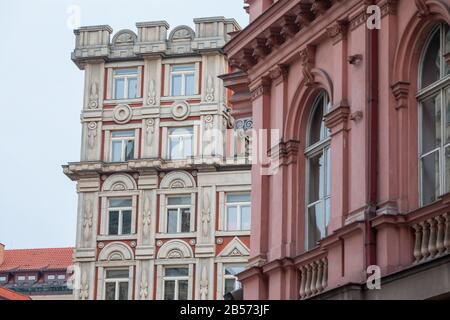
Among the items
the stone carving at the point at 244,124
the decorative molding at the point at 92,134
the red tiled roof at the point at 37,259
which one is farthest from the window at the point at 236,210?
the stone carving at the point at 244,124

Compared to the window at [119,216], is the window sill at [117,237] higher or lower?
lower

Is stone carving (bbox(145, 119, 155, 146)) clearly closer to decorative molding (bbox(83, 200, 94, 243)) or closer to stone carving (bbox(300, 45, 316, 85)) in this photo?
decorative molding (bbox(83, 200, 94, 243))

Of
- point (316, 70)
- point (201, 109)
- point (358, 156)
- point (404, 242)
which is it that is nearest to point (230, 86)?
point (316, 70)

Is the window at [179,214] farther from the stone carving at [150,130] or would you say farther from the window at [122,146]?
the window at [122,146]

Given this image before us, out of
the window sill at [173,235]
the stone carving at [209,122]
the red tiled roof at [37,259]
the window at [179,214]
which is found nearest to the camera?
the window sill at [173,235]

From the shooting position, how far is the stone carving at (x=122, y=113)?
61934mm

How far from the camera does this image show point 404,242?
19562mm

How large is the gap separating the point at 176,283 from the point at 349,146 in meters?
38.2

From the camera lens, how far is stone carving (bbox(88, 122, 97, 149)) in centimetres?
6169

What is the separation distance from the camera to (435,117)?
1983 centimetres

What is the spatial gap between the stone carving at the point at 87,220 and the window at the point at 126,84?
5.25m

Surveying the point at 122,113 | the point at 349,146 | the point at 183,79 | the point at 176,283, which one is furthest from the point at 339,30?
the point at 122,113

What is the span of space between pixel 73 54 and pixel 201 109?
674 centimetres
